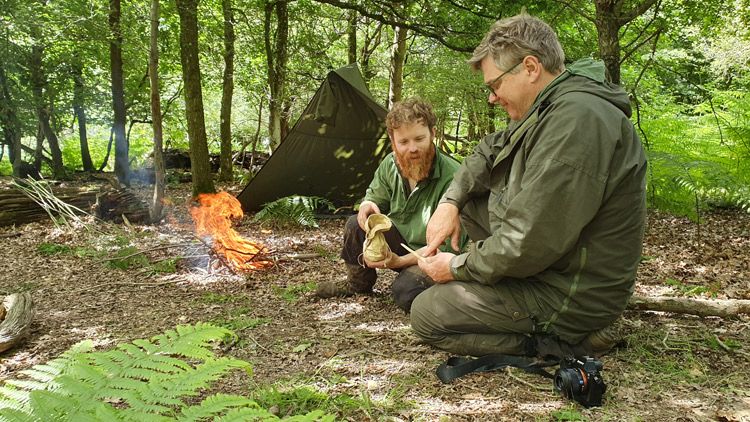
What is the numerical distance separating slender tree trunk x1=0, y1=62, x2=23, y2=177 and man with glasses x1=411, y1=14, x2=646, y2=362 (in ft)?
35.6

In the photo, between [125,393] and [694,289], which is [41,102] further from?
[694,289]

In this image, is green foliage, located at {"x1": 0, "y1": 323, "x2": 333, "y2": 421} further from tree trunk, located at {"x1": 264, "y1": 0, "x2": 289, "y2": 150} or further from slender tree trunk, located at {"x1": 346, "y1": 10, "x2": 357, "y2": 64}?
slender tree trunk, located at {"x1": 346, "y1": 10, "x2": 357, "y2": 64}

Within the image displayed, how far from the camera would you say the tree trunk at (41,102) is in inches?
381

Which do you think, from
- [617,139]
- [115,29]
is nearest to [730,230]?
[617,139]

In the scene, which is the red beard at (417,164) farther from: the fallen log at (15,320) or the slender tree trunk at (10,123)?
the slender tree trunk at (10,123)

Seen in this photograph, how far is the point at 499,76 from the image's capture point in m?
2.09

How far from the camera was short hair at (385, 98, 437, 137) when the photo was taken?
2.81 meters

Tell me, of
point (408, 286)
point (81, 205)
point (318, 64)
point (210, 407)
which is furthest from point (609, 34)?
point (318, 64)

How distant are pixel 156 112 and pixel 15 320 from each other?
3.48 meters

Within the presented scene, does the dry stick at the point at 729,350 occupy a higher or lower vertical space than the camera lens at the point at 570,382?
lower

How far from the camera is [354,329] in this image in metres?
2.76

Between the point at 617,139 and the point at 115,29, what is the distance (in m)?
7.26

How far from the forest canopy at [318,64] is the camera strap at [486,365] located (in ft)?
9.27

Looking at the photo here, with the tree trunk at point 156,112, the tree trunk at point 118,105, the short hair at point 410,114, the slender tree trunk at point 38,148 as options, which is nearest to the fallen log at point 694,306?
the short hair at point 410,114
